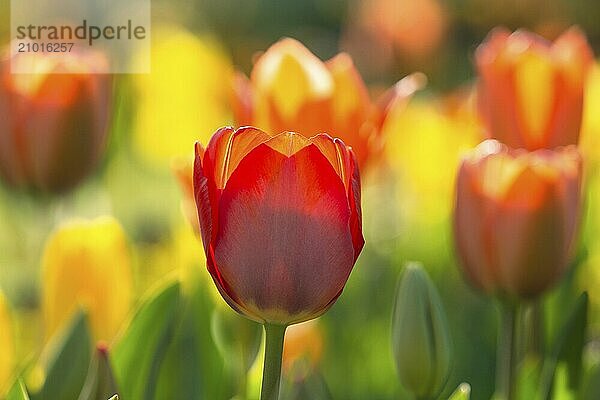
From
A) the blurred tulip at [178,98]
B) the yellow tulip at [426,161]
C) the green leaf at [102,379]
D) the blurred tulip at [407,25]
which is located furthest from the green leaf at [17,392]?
the blurred tulip at [407,25]

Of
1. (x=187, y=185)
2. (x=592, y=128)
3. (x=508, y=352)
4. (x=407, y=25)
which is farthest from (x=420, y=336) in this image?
(x=407, y=25)

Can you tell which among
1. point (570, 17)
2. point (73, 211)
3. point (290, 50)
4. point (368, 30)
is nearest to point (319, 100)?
point (290, 50)

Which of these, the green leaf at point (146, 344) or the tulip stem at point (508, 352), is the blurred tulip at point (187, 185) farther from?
the tulip stem at point (508, 352)

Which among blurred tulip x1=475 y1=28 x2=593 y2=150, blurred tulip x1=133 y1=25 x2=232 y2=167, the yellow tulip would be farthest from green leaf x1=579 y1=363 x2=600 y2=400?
blurred tulip x1=133 y1=25 x2=232 y2=167

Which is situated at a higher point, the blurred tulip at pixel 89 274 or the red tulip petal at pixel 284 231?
the red tulip petal at pixel 284 231

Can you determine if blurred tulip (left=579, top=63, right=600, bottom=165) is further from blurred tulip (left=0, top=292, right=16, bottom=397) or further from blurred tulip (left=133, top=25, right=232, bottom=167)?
blurred tulip (left=0, top=292, right=16, bottom=397)

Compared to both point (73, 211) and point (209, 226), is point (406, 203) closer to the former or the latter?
point (73, 211)
